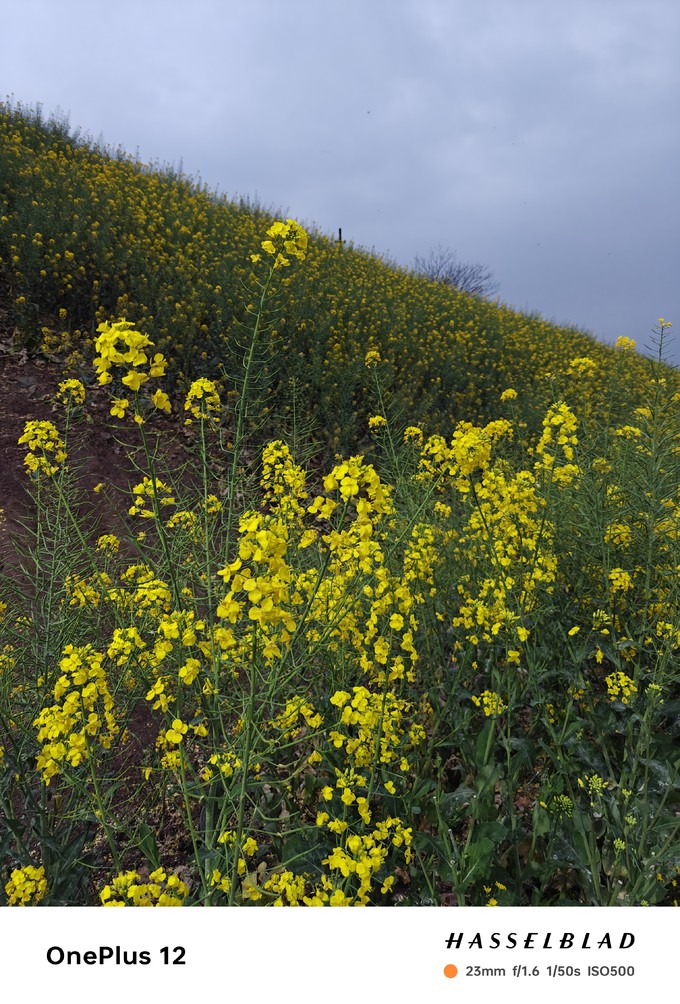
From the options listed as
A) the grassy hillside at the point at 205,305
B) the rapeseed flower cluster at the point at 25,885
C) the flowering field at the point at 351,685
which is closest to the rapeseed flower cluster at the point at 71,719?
the flowering field at the point at 351,685

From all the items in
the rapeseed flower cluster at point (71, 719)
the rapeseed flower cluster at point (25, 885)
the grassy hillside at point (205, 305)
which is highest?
the grassy hillside at point (205, 305)

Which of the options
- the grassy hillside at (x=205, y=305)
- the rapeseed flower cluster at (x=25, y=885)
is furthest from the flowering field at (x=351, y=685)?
the grassy hillside at (x=205, y=305)

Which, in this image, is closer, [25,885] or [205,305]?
[25,885]

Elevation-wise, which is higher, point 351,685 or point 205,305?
point 205,305

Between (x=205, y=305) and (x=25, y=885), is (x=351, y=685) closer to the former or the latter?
(x=25, y=885)

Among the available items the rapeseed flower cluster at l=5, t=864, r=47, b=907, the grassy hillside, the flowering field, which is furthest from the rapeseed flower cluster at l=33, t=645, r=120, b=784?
the grassy hillside

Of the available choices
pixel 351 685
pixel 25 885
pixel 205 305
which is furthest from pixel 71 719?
pixel 205 305

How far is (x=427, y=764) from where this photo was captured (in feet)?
8.44

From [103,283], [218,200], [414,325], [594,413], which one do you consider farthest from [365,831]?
[218,200]

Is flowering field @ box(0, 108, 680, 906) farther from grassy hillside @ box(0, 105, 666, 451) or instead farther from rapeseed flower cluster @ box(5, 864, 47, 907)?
grassy hillside @ box(0, 105, 666, 451)

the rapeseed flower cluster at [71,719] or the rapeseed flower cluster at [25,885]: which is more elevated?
the rapeseed flower cluster at [71,719]

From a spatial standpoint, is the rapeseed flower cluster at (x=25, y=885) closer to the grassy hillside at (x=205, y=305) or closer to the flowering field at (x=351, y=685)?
the flowering field at (x=351, y=685)

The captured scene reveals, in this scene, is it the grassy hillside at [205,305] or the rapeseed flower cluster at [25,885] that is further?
the grassy hillside at [205,305]
